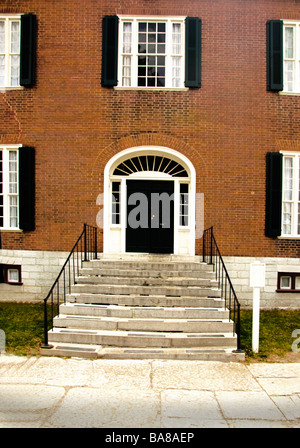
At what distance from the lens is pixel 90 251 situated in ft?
34.4

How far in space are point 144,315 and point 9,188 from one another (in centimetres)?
587

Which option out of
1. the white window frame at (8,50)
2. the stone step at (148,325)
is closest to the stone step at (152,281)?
the stone step at (148,325)

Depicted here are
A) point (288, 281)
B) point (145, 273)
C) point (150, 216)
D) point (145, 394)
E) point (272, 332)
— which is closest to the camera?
point (145, 394)

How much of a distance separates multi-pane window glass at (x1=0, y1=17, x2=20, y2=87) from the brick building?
1.17 feet

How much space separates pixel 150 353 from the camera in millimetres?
6570

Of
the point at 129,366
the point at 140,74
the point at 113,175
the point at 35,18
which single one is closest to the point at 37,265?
the point at 113,175

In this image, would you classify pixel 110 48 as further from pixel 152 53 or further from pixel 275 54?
pixel 275 54

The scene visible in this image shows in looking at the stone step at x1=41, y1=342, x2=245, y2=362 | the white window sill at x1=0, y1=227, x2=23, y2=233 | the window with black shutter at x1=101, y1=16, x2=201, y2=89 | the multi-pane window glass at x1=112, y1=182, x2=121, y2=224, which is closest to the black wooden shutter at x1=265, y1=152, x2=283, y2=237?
the window with black shutter at x1=101, y1=16, x2=201, y2=89

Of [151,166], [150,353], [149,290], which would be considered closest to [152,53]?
[151,166]

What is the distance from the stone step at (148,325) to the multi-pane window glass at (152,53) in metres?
6.75

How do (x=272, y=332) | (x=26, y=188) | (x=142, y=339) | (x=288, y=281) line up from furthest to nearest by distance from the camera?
(x=288, y=281)
(x=26, y=188)
(x=272, y=332)
(x=142, y=339)

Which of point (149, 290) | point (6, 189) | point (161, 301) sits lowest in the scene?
point (161, 301)

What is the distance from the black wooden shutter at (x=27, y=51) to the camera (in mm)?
10523

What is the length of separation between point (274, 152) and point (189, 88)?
9.88 ft
